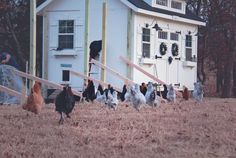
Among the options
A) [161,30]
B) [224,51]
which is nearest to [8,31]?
[161,30]

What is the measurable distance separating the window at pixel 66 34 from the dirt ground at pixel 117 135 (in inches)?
403

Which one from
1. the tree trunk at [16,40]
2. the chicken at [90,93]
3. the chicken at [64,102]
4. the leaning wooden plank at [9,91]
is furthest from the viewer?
the tree trunk at [16,40]

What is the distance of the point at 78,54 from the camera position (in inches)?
904

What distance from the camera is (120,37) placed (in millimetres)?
22312

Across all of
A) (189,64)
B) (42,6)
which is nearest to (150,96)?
(42,6)

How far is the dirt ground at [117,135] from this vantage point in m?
7.72

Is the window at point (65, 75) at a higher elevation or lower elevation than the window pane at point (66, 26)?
lower

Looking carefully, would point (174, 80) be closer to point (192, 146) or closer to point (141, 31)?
point (141, 31)

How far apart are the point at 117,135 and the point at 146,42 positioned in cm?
1400

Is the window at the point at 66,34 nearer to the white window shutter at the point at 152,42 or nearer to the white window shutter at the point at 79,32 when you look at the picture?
the white window shutter at the point at 79,32

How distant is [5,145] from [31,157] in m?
0.99

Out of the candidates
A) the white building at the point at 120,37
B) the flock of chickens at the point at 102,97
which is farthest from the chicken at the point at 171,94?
the white building at the point at 120,37

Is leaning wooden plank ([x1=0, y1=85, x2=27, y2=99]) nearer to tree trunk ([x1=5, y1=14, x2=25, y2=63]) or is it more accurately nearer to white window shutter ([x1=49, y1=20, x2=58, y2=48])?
white window shutter ([x1=49, y1=20, x2=58, y2=48])

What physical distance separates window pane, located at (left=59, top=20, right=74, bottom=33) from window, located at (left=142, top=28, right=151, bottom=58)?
10.2ft
